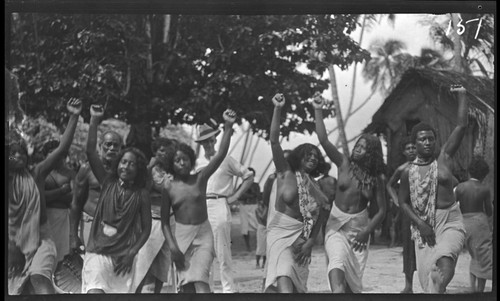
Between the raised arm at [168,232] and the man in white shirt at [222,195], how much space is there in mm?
289

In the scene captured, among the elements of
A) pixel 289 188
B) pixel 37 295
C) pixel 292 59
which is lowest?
pixel 37 295

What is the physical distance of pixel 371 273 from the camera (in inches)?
216

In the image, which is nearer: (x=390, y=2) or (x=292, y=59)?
(x=390, y=2)

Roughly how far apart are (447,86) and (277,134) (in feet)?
4.16

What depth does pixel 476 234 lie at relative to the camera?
18.2 ft

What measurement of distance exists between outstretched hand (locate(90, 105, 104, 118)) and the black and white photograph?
0.01m

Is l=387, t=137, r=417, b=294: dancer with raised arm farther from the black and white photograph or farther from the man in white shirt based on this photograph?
the man in white shirt

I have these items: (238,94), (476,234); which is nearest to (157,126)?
(238,94)

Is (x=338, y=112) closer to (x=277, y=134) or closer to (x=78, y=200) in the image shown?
(x=277, y=134)

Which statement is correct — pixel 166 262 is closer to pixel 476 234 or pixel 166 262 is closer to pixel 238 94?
pixel 238 94

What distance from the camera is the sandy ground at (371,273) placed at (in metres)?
5.49

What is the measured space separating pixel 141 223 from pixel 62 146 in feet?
2.51

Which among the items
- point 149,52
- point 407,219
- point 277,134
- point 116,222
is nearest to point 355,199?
point 407,219

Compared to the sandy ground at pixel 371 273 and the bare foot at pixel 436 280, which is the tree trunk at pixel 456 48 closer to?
the sandy ground at pixel 371 273
